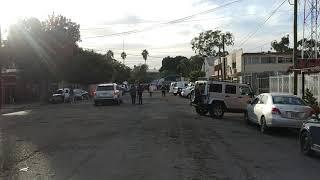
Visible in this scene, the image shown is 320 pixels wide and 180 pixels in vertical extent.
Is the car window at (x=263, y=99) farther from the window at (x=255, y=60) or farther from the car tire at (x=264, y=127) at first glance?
the window at (x=255, y=60)

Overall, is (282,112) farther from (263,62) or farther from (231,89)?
(263,62)

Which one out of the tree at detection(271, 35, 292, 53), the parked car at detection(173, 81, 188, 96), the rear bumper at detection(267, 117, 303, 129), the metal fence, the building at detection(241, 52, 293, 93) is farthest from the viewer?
the tree at detection(271, 35, 292, 53)

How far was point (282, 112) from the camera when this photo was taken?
62.1 feet

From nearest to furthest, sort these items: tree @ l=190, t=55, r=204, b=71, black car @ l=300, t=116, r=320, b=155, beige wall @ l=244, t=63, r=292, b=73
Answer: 1. black car @ l=300, t=116, r=320, b=155
2. beige wall @ l=244, t=63, r=292, b=73
3. tree @ l=190, t=55, r=204, b=71

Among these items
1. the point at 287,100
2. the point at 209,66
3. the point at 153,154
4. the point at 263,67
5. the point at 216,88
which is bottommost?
the point at 153,154

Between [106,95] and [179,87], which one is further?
[179,87]

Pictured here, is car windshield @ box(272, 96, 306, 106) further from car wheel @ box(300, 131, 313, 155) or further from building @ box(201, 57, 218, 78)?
building @ box(201, 57, 218, 78)

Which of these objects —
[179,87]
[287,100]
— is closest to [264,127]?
[287,100]

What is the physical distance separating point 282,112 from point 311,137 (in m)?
5.57

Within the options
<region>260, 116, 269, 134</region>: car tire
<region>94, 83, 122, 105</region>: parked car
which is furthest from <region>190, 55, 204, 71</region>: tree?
<region>260, 116, 269, 134</region>: car tire

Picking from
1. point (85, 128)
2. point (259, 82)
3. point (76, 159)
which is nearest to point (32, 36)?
point (259, 82)

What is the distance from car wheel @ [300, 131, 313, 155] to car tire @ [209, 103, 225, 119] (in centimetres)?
1356

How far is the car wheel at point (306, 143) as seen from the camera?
13.6 metres

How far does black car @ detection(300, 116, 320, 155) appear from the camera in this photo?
515 inches
